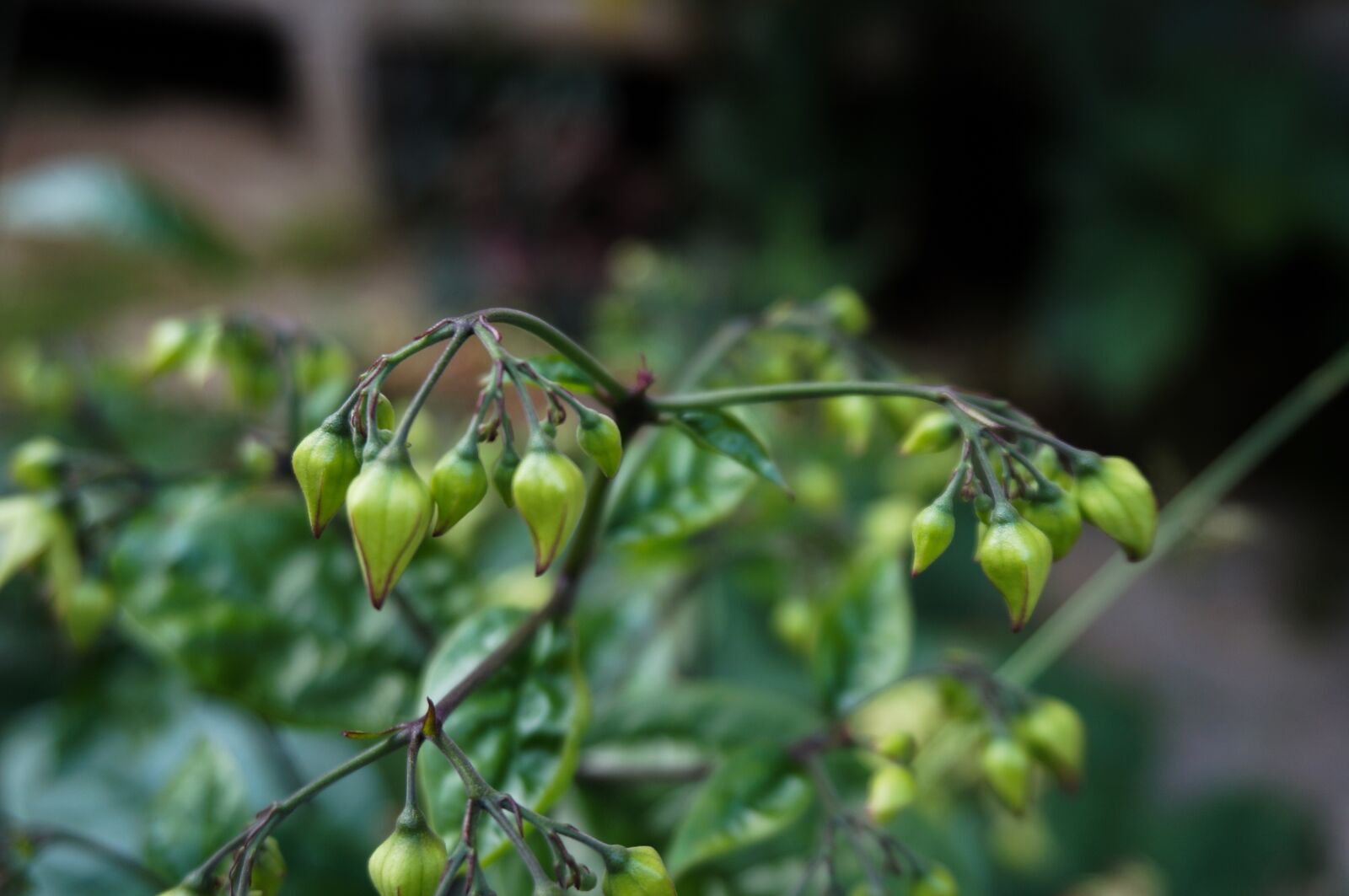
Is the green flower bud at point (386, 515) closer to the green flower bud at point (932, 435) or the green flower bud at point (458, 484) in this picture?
the green flower bud at point (458, 484)

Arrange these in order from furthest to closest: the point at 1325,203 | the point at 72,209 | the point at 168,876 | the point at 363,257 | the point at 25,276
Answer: the point at 363,257, the point at 25,276, the point at 1325,203, the point at 72,209, the point at 168,876

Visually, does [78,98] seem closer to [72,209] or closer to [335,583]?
[72,209]

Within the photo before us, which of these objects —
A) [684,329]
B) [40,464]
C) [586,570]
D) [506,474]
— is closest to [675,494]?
[586,570]

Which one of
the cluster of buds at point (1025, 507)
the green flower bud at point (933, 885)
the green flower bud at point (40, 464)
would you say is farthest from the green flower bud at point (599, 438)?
the green flower bud at point (40, 464)

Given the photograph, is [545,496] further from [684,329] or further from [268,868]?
[684,329]

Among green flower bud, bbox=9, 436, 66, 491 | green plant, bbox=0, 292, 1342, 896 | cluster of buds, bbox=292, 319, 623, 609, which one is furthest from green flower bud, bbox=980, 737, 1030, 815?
green flower bud, bbox=9, 436, 66, 491

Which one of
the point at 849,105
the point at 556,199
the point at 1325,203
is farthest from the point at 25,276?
the point at 1325,203
